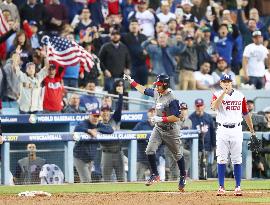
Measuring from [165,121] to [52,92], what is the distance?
185 inches

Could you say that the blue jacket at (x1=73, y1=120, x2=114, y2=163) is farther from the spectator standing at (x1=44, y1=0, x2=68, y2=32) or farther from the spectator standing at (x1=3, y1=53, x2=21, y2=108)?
the spectator standing at (x1=44, y1=0, x2=68, y2=32)

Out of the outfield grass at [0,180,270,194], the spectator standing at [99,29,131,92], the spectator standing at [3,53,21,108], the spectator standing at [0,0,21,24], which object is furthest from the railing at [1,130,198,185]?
the spectator standing at [0,0,21,24]

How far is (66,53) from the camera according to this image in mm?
21797

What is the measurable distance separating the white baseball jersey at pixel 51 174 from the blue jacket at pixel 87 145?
0.49 metres

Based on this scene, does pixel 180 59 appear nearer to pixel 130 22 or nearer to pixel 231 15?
pixel 130 22

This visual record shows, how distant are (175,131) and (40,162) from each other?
125 inches

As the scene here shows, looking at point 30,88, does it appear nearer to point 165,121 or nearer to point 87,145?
point 87,145

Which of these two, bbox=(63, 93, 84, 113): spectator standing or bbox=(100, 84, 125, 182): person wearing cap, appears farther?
bbox=(63, 93, 84, 113): spectator standing

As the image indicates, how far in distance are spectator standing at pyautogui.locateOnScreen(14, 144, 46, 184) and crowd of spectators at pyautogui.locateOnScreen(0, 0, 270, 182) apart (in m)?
0.85

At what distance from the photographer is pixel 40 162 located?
19297mm

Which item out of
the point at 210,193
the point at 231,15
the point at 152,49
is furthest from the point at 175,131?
the point at 231,15

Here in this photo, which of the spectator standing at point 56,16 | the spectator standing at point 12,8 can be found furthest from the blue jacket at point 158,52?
the spectator standing at point 12,8

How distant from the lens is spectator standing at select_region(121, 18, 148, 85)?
76.7 feet

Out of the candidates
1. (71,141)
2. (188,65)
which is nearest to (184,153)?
(71,141)
